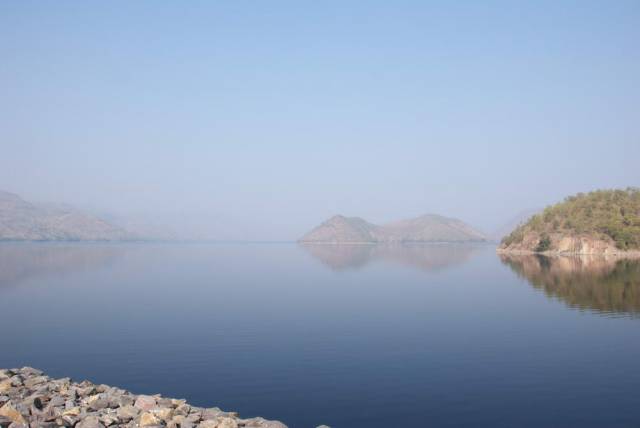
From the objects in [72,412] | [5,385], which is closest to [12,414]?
[72,412]

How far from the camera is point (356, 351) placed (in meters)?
39.4

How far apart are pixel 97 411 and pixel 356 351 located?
21.1 meters

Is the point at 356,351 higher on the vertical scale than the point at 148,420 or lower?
lower

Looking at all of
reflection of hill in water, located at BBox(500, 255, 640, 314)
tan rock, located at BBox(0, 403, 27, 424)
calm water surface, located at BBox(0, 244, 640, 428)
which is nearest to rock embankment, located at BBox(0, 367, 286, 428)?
tan rock, located at BBox(0, 403, 27, 424)

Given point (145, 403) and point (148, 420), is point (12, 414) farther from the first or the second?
point (148, 420)

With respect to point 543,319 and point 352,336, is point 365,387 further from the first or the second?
point 543,319

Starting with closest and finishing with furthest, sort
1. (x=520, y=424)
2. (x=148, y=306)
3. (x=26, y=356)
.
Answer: (x=520, y=424) < (x=26, y=356) < (x=148, y=306)

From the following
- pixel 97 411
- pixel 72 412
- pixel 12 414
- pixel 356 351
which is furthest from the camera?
pixel 356 351

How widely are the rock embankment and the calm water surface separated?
12.2ft

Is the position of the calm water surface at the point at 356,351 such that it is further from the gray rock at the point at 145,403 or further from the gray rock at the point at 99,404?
the gray rock at the point at 99,404

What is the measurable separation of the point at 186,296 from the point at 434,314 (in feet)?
122

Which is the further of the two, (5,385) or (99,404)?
(5,385)

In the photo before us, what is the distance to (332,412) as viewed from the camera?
25.9 m

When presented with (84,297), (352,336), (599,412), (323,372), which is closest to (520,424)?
(599,412)
